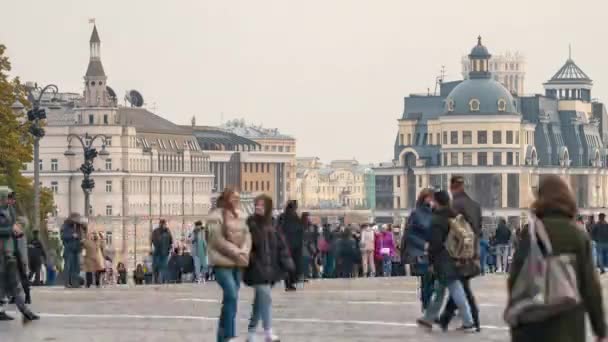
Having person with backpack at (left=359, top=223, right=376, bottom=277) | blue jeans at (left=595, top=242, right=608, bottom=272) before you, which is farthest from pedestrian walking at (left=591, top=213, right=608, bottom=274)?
person with backpack at (left=359, top=223, right=376, bottom=277)

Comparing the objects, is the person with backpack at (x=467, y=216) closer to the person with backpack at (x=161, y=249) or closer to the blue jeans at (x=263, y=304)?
the blue jeans at (x=263, y=304)

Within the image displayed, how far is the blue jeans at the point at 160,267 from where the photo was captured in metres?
44.5

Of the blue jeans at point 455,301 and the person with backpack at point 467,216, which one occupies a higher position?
the person with backpack at point 467,216

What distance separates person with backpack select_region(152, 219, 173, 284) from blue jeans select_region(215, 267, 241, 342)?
2092cm

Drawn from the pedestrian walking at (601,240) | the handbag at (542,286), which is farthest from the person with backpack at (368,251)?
the handbag at (542,286)

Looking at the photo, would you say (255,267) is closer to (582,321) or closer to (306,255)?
(582,321)

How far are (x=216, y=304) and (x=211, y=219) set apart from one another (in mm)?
8900

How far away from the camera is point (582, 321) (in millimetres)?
14352

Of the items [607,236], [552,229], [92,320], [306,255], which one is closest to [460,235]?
[92,320]

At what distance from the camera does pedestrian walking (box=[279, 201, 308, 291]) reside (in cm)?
3625

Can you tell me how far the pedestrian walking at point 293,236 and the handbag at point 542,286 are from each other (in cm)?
2157

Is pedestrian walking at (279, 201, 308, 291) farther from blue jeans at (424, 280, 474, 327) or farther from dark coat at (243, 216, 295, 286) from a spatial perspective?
dark coat at (243, 216, 295, 286)

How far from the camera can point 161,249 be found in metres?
44.0

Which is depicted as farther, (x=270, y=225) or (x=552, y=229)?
(x=270, y=225)
